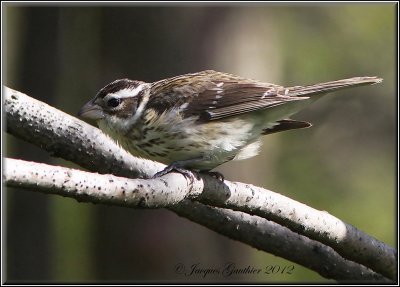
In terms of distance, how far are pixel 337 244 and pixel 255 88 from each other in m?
1.25

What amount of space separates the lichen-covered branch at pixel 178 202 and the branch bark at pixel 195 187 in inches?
0.9

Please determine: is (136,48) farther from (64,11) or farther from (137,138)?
(137,138)

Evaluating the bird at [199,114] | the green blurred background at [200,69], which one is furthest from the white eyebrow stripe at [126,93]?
the green blurred background at [200,69]

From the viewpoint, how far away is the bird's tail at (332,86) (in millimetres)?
4512

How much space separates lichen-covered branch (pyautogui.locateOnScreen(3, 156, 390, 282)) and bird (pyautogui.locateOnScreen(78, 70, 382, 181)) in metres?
0.39

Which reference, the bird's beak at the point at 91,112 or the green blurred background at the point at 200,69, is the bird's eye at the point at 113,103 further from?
the green blurred background at the point at 200,69

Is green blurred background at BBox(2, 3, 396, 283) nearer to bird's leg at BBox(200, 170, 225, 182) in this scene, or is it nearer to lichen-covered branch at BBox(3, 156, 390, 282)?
lichen-covered branch at BBox(3, 156, 390, 282)

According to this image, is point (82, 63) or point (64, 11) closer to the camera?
point (82, 63)

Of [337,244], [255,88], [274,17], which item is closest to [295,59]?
[274,17]

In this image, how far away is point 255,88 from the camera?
4.97 metres

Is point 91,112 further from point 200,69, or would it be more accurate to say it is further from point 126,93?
point 200,69

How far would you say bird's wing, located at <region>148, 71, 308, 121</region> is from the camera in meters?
4.84

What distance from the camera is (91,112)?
4.96 metres

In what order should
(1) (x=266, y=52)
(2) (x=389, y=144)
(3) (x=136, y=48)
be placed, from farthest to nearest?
(2) (x=389, y=144) → (1) (x=266, y=52) → (3) (x=136, y=48)
